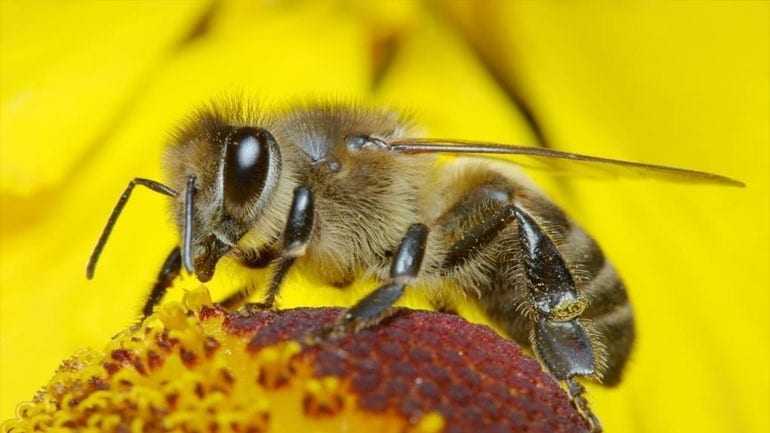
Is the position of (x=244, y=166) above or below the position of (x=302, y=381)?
above

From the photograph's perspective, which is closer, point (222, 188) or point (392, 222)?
point (222, 188)

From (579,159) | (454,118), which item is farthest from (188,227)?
(454,118)

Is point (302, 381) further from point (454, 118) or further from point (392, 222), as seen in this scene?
point (454, 118)

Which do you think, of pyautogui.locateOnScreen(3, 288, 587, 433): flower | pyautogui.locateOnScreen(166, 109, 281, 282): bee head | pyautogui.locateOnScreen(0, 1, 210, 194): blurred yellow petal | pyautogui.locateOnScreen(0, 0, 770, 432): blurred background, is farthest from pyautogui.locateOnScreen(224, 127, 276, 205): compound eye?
pyautogui.locateOnScreen(0, 1, 210, 194): blurred yellow petal

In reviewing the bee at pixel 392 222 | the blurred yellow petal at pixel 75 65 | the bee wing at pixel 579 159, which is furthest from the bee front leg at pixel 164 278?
the blurred yellow petal at pixel 75 65

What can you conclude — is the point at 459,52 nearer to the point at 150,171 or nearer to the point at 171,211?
the point at 150,171

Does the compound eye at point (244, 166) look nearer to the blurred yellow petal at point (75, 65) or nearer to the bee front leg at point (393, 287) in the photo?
the bee front leg at point (393, 287)

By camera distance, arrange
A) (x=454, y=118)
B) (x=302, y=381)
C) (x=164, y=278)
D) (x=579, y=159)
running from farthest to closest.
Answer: (x=454, y=118), (x=164, y=278), (x=579, y=159), (x=302, y=381)
